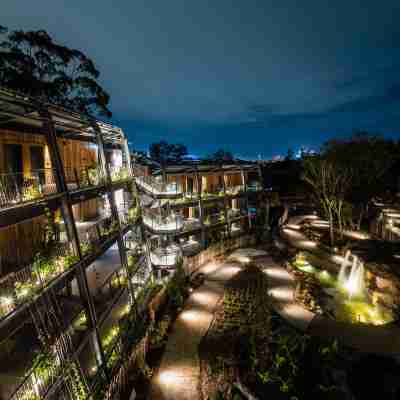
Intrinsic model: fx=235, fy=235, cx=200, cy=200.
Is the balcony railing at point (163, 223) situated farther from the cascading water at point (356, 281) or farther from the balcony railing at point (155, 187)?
the cascading water at point (356, 281)

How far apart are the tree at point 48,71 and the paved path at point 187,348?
17.4 meters

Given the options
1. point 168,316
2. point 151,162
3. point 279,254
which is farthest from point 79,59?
point 279,254

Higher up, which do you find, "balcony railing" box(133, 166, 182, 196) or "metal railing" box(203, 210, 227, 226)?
"balcony railing" box(133, 166, 182, 196)

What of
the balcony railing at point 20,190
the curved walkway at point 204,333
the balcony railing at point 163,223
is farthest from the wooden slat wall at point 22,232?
the curved walkway at point 204,333

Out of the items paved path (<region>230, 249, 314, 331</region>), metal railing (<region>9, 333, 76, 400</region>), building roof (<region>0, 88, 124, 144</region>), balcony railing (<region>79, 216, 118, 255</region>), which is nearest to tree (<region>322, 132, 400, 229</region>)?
paved path (<region>230, 249, 314, 331</region>)

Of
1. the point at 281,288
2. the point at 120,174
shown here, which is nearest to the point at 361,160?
the point at 281,288

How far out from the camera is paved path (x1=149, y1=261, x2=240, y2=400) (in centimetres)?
1009

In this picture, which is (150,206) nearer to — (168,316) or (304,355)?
(168,316)

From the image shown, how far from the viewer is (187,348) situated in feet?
40.7

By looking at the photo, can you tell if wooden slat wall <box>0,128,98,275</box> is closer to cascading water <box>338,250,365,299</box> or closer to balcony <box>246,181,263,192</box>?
cascading water <box>338,250,365,299</box>

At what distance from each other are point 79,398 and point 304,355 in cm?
947

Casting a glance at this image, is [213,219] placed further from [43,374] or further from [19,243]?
[43,374]

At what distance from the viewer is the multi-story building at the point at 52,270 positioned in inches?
274

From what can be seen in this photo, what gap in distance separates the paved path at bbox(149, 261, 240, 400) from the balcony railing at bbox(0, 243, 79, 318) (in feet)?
22.1
